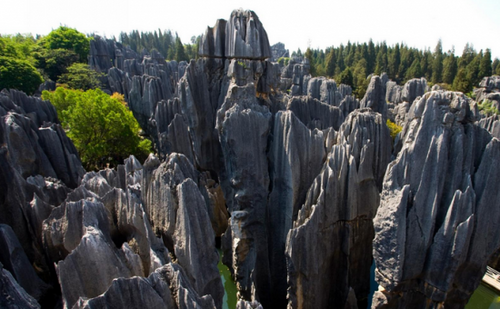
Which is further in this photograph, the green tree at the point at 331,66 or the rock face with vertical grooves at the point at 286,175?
the green tree at the point at 331,66

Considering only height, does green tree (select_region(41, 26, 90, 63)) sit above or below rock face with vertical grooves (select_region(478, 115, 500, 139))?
above

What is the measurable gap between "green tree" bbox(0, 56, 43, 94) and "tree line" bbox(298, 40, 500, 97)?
3755cm

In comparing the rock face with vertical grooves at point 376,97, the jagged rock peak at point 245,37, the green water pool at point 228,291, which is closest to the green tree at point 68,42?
the jagged rock peak at point 245,37

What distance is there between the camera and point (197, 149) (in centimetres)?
1705

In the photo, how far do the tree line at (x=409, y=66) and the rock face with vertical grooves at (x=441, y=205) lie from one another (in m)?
39.1

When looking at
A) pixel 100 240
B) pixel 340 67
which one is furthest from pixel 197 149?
pixel 340 67

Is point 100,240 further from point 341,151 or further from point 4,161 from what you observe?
point 341,151

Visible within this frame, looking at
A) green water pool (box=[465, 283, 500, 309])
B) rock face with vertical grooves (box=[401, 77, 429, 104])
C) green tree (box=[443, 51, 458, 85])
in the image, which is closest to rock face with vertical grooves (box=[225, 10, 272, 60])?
green water pool (box=[465, 283, 500, 309])

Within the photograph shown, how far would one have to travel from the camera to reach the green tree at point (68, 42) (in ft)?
158

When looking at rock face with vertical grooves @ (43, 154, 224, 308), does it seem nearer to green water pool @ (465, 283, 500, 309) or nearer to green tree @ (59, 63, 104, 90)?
green water pool @ (465, 283, 500, 309)

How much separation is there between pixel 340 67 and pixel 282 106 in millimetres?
53449

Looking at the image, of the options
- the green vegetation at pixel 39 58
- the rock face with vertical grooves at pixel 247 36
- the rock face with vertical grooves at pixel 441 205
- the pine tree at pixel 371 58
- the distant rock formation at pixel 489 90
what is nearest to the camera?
the rock face with vertical grooves at pixel 441 205

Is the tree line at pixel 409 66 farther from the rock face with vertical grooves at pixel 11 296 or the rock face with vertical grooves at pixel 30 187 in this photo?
the rock face with vertical grooves at pixel 11 296

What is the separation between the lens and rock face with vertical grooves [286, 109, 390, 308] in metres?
8.49
